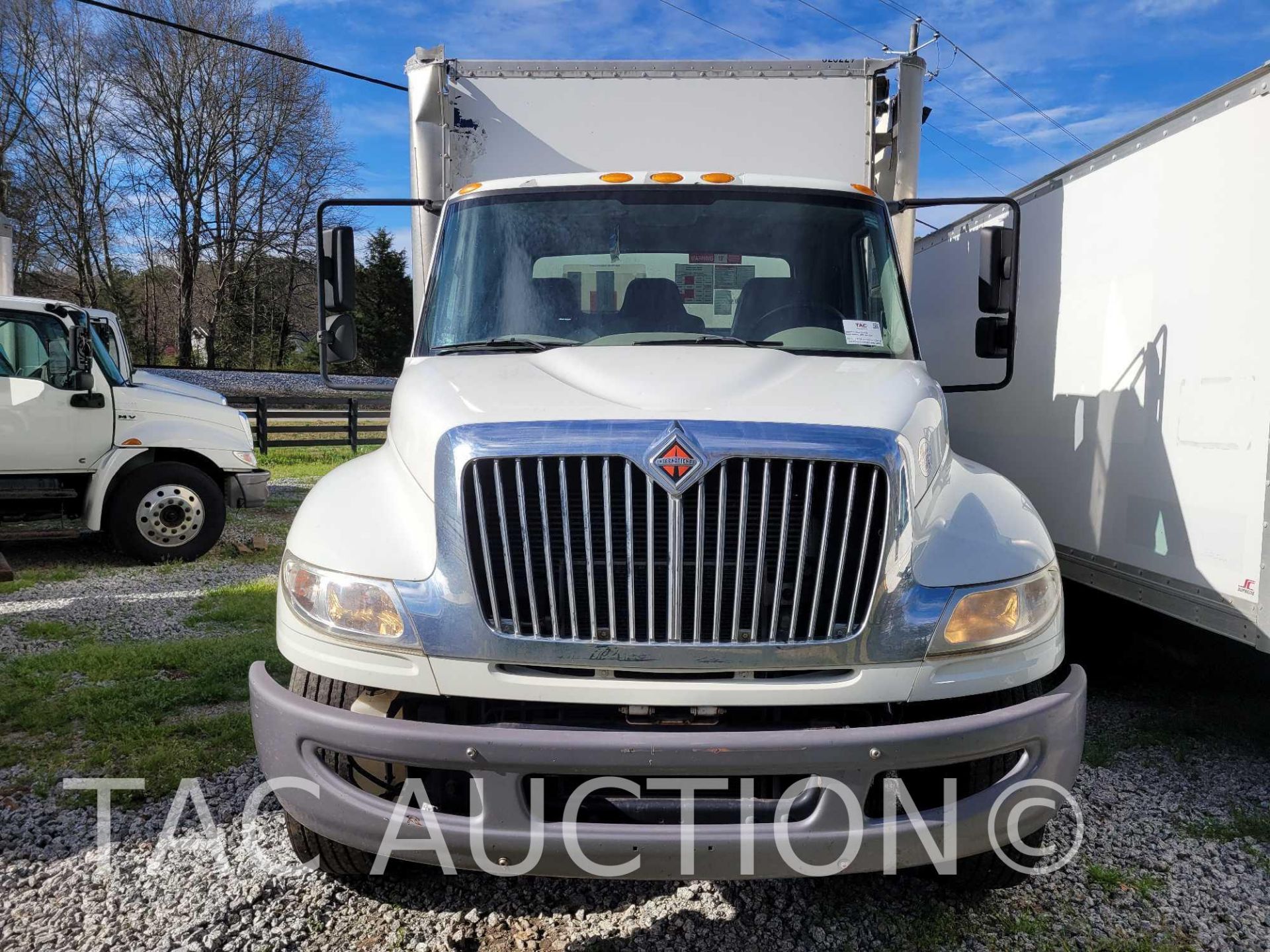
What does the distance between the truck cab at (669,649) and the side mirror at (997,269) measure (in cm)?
165

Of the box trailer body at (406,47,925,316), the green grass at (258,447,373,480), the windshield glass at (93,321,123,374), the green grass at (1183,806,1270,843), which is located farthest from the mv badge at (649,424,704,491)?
the green grass at (258,447,373,480)

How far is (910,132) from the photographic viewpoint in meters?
4.98

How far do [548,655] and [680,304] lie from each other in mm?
1738

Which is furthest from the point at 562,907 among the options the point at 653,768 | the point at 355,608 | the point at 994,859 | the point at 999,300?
the point at 999,300

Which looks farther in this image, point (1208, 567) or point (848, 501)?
point (1208, 567)

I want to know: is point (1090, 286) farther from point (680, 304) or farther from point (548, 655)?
point (548, 655)

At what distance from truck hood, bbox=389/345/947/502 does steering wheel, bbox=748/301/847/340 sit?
26 cm

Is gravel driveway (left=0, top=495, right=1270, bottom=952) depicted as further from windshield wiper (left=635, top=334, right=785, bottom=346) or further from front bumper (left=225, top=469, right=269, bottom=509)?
front bumper (left=225, top=469, right=269, bottom=509)

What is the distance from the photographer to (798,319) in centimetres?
376

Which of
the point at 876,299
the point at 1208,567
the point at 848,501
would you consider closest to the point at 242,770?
the point at 848,501

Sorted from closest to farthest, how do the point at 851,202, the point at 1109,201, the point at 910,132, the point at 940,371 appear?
1. the point at 851,202
2. the point at 1109,201
3. the point at 910,132
4. the point at 940,371

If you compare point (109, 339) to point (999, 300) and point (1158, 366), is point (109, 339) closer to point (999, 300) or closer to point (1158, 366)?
point (999, 300)

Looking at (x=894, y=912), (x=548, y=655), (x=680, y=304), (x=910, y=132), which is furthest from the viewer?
(x=910, y=132)

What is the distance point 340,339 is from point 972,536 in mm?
2958
